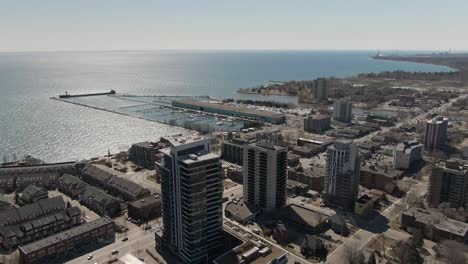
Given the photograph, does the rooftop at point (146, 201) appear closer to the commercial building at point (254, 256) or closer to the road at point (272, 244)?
the road at point (272, 244)

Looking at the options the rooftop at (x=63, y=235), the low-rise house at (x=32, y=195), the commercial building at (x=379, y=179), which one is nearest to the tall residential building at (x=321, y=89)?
the commercial building at (x=379, y=179)

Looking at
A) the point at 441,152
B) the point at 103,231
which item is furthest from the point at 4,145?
the point at 441,152

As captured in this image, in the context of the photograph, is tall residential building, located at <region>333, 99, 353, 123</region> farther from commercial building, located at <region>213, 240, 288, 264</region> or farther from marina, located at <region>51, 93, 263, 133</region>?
commercial building, located at <region>213, 240, 288, 264</region>

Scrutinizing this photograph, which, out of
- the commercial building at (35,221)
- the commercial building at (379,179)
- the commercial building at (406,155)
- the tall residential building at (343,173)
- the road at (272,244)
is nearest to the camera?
the road at (272,244)

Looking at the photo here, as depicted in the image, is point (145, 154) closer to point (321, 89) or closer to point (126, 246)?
point (126, 246)

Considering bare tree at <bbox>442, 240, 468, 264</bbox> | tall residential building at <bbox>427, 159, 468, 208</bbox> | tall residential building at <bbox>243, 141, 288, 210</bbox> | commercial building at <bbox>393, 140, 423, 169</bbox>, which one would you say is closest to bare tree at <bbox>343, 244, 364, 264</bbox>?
bare tree at <bbox>442, 240, 468, 264</bbox>

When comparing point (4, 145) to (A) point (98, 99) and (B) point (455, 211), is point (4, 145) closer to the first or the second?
(A) point (98, 99)
